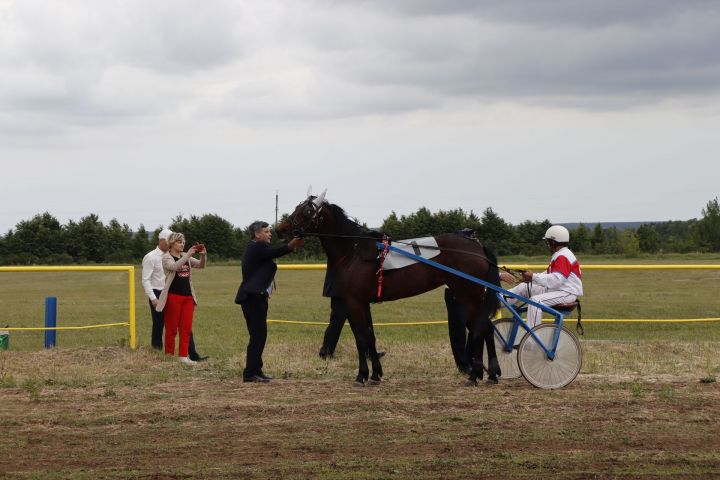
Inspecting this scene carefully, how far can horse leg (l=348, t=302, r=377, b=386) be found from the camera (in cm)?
975

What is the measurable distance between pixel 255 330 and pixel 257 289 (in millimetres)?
492

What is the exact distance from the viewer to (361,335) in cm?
982

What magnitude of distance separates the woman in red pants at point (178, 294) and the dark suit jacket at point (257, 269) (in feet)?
4.80

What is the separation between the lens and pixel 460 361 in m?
10.7

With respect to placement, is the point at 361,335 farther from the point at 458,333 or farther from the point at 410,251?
the point at 458,333

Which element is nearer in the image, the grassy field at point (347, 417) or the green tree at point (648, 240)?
the grassy field at point (347, 417)

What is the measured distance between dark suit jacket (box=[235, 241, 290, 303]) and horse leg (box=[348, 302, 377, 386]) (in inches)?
42.3

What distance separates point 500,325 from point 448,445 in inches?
144

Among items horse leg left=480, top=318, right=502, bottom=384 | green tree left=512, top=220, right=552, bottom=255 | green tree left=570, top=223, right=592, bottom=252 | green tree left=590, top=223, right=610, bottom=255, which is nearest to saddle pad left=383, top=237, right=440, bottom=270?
horse leg left=480, top=318, right=502, bottom=384

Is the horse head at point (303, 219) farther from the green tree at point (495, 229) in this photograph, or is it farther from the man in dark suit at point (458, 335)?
the green tree at point (495, 229)

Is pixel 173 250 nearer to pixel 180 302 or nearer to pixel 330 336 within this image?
pixel 180 302

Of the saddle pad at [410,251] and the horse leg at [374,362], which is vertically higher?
the saddle pad at [410,251]

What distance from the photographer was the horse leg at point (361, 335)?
9750 millimetres

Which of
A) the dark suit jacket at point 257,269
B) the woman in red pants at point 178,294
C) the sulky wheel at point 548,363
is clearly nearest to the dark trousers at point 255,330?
the dark suit jacket at point 257,269
